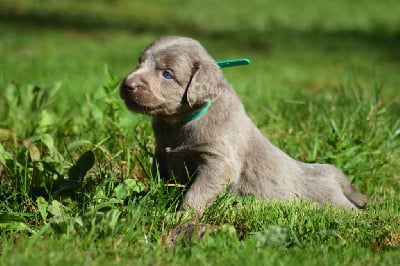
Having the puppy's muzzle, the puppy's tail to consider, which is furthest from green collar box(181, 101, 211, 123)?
the puppy's tail

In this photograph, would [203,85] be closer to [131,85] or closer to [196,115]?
[196,115]

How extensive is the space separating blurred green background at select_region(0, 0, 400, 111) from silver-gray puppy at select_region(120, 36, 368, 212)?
73.3 inches

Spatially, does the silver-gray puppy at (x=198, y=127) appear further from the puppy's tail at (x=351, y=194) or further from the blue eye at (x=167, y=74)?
the puppy's tail at (x=351, y=194)

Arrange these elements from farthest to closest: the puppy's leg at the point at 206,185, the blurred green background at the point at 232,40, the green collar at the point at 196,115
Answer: the blurred green background at the point at 232,40
the green collar at the point at 196,115
the puppy's leg at the point at 206,185

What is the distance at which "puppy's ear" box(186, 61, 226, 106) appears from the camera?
4336 mm

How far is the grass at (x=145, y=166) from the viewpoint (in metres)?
3.50

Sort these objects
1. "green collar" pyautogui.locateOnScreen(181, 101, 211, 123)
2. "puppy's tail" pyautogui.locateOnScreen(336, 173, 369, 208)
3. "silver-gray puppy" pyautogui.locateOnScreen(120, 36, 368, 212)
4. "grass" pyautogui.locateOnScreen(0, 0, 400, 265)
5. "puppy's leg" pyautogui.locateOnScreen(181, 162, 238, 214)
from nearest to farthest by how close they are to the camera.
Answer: "grass" pyautogui.locateOnScreen(0, 0, 400, 265) < "puppy's leg" pyautogui.locateOnScreen(181, 162, 238, 214) < "silver-gray puppy" pyautogui.locateOnScreen(120, 36, 368, 212) < "green collar" pyautogui.locateOnScreen(181, 101, 211, 123) < "puppy's tail" pyautogui.locateOnScreen(336, 173, 369, 208)

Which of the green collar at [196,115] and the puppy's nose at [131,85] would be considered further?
the green collar at [196,115]

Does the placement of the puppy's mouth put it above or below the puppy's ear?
below

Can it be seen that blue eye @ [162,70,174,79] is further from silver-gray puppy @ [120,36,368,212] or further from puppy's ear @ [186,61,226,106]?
puppy's ear @ [186,61,226,106]

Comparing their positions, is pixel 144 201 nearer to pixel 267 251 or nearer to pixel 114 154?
pixel 267 251

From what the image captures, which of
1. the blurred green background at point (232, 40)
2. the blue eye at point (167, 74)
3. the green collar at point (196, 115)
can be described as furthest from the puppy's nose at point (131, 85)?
the blurred green background at point (232, 40)

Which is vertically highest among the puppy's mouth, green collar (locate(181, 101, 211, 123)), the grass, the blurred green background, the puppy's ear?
the puppy's ear

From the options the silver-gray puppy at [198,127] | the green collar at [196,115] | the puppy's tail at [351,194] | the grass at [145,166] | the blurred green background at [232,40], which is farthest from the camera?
the blurred green background at [232,40]
